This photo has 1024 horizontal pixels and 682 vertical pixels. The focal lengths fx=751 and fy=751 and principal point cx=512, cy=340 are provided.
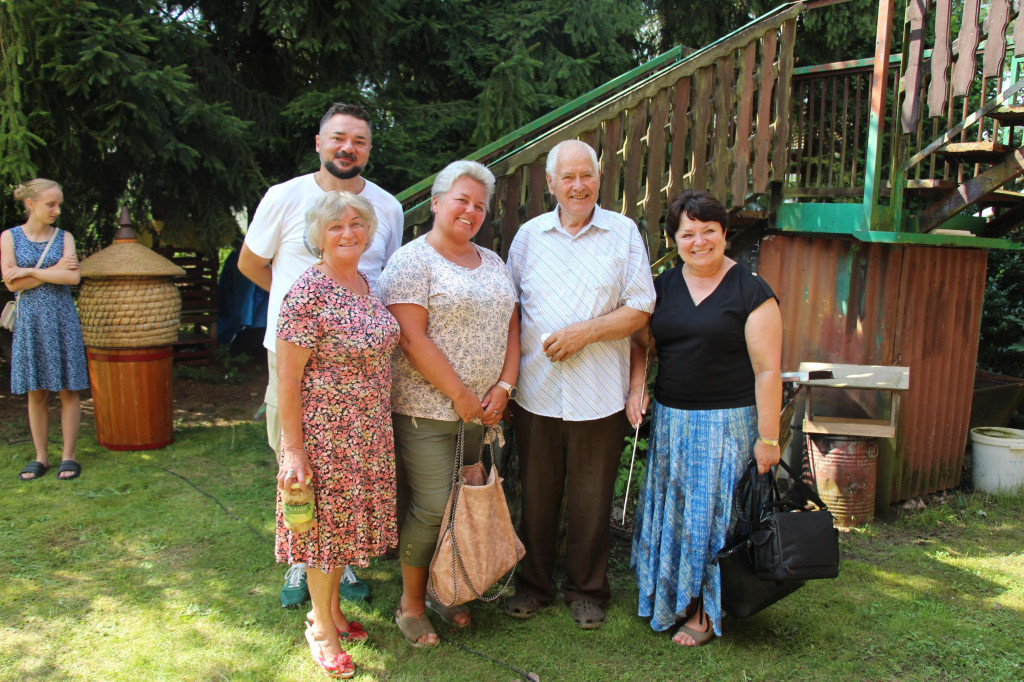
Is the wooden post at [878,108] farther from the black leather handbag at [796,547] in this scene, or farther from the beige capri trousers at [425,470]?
the beige capri trousers at [425,470]

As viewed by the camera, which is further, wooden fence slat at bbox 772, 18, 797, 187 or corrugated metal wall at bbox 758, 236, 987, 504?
corrugated metal wall at bbox 758, 236, 987, 504

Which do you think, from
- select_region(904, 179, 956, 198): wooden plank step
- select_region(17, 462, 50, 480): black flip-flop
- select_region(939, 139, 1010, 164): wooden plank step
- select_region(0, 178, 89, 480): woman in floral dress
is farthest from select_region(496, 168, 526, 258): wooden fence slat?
select_region(17, 462, 50, 480): black flip-flop

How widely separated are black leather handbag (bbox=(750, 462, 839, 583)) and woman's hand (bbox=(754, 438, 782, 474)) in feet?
0.53

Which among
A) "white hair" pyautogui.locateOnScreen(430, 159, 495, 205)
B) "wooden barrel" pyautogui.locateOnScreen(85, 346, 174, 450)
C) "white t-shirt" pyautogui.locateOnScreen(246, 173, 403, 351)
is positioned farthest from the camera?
"wooden barrel" pyautogui.locateOnScreen(85, 346, 174, 450)

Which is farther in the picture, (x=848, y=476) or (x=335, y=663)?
(x=848, y=476)

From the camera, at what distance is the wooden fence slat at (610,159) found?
387 cm

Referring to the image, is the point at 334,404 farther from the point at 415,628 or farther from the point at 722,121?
the point at 722,121

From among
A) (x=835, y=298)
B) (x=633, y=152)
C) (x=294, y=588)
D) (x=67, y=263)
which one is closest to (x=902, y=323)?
(x=835, y=298)

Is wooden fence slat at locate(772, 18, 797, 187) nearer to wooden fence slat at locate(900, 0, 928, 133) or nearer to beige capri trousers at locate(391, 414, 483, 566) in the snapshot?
wooden fence slat at locate(900, 0, 928, 133)

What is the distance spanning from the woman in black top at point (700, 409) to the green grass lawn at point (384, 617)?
27 centimetres

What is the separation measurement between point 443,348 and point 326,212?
0.65 meters

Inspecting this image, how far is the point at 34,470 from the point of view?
4.69 metres

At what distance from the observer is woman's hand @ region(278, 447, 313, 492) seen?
251 centimetres

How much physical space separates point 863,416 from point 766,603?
2.29 meters
